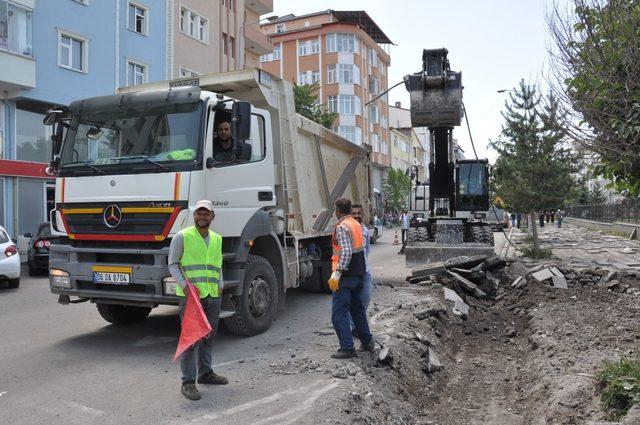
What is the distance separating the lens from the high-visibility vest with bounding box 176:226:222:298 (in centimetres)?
480

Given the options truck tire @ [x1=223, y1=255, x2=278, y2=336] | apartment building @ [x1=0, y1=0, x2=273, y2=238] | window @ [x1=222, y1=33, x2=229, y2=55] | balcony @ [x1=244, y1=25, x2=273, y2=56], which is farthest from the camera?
balcony @ [x1=244, y1=25, x2=273, y2=56]

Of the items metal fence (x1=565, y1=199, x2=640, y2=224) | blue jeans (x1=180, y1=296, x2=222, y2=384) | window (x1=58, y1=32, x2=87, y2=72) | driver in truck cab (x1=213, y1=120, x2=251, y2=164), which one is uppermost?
window (x1=58, y1=32, x2=87, y2=72)

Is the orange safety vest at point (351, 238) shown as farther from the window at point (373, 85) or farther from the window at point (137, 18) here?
the window at point (373, 85)

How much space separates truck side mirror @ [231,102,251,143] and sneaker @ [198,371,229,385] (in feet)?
8.57

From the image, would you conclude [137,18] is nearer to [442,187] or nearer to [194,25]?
[194,25]

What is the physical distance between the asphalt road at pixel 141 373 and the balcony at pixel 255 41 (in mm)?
28115

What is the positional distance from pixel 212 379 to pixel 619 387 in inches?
134

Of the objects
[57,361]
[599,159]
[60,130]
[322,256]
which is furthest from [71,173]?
[599,159]

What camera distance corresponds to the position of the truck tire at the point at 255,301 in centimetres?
661

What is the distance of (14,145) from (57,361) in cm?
1574

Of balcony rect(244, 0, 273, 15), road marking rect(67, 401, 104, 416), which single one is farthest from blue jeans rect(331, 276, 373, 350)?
balcony rect(244, 0, 273, 15)

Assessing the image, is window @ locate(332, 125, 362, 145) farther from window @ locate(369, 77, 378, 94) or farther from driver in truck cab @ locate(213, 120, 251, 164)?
driver in truck cab @ locate(213, 120, 251, 164)

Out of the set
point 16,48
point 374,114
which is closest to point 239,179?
point 16,48

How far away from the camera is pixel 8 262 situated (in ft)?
38.5
